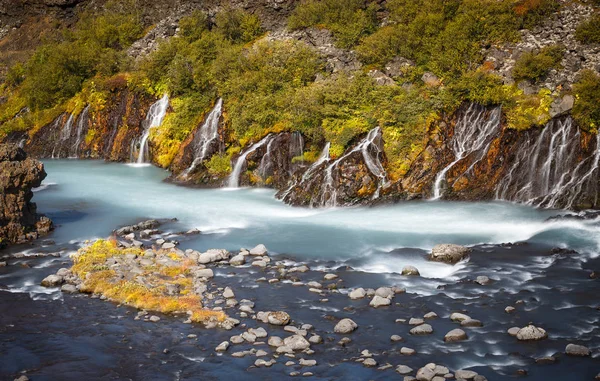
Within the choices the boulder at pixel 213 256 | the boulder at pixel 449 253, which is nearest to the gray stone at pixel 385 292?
the boulder at pixel 449 253

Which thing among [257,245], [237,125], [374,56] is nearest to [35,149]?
[237,125]

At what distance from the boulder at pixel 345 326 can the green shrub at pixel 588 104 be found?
53.8 feet

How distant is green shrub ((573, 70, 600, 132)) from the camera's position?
80.3 ft

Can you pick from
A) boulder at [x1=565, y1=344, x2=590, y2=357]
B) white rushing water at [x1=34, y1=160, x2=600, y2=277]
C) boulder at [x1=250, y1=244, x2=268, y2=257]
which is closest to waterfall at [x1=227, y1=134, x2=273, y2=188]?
white rushing water at [x1=34, y1=160, x2=600, y2=277]

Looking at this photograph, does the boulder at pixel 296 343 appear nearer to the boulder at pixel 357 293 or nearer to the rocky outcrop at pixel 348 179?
the boulder at pixel 357 293

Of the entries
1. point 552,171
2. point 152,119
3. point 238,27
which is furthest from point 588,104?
point 152,119

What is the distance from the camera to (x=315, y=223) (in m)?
24.2

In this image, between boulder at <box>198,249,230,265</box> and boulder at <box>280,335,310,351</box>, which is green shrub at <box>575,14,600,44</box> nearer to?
boulder at <box>198,249,230,265</box>

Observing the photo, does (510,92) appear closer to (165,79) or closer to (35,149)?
(165,79)

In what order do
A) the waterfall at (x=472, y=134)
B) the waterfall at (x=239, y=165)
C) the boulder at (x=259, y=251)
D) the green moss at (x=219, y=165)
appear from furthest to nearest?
1. the green moss at (x=219, y=165)
2. the waterfall at (x=239, y=165)
3. the waterfall at (x=472, y=134)
4. the boulder at (x=259, y=251)

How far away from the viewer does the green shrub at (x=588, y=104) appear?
2447 cm

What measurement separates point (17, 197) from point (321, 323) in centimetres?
1464

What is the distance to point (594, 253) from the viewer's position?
19.1m

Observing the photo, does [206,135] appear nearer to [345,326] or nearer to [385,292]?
[385,292]
